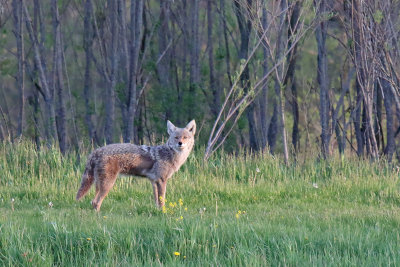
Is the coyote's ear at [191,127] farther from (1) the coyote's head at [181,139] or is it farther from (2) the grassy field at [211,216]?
(2) the grassy field at [211,216]

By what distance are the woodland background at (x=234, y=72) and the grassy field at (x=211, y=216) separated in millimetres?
1282

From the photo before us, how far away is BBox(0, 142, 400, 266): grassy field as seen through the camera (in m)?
6.28

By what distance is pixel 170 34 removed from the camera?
985 inches

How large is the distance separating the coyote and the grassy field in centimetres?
35

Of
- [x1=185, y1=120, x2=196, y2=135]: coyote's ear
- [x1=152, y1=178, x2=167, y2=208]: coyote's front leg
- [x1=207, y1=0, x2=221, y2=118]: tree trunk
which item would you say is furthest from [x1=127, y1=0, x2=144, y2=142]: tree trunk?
[x1=152, y1=178, x2=167, y2=208]: coyote's front leg

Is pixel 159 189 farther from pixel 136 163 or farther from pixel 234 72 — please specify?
pixel 234 72

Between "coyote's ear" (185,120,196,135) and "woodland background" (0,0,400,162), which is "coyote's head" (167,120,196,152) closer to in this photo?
"coyote's ear" (185,120,196,135)

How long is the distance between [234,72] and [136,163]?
1350cm

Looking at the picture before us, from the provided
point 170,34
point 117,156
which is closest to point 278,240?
point 117,156

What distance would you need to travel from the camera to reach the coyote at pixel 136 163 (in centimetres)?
870

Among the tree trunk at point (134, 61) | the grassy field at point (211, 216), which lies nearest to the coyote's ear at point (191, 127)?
the grassy field at point (211, 216)

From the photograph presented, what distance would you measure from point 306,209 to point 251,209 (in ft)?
2.77

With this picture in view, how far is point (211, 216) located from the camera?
26.6ft

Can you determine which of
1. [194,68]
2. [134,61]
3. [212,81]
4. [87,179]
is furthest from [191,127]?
[212,81]
